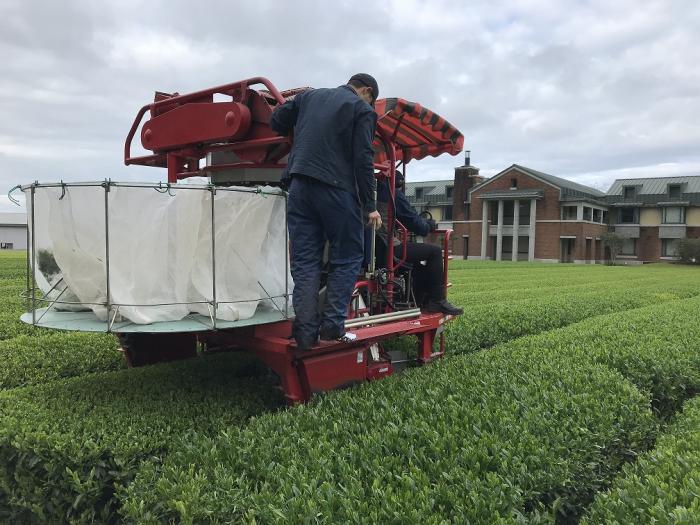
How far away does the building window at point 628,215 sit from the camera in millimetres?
57375

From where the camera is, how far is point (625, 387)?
493 centimetres

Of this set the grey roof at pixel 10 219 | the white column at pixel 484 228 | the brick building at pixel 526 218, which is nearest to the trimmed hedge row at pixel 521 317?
the brick building at pixel 526 218

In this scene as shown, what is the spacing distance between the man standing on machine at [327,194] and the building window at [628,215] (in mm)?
60560

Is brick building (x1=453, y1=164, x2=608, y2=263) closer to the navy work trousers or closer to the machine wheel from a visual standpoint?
the machine wheel

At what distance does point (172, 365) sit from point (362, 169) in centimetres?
299

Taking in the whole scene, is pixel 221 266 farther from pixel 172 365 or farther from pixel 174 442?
pixel 172 365

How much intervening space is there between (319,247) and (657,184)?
62.7 meters

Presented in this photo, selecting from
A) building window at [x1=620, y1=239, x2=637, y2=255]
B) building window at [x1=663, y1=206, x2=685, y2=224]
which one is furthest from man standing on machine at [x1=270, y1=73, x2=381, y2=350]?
building window at [x1=620, y1=239, x2=637, y2=255]

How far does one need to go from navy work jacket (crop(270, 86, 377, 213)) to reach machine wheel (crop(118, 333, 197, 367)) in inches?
104

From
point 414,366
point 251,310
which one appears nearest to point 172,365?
point 251,310

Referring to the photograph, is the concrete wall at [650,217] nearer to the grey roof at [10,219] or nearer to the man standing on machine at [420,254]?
the man standing on machine at [420,254]

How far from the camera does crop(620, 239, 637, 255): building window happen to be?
189 feet

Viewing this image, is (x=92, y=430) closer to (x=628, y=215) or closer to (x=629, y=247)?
(x=629, y=247)

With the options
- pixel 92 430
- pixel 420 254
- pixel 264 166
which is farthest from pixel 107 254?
pixel 420 254
